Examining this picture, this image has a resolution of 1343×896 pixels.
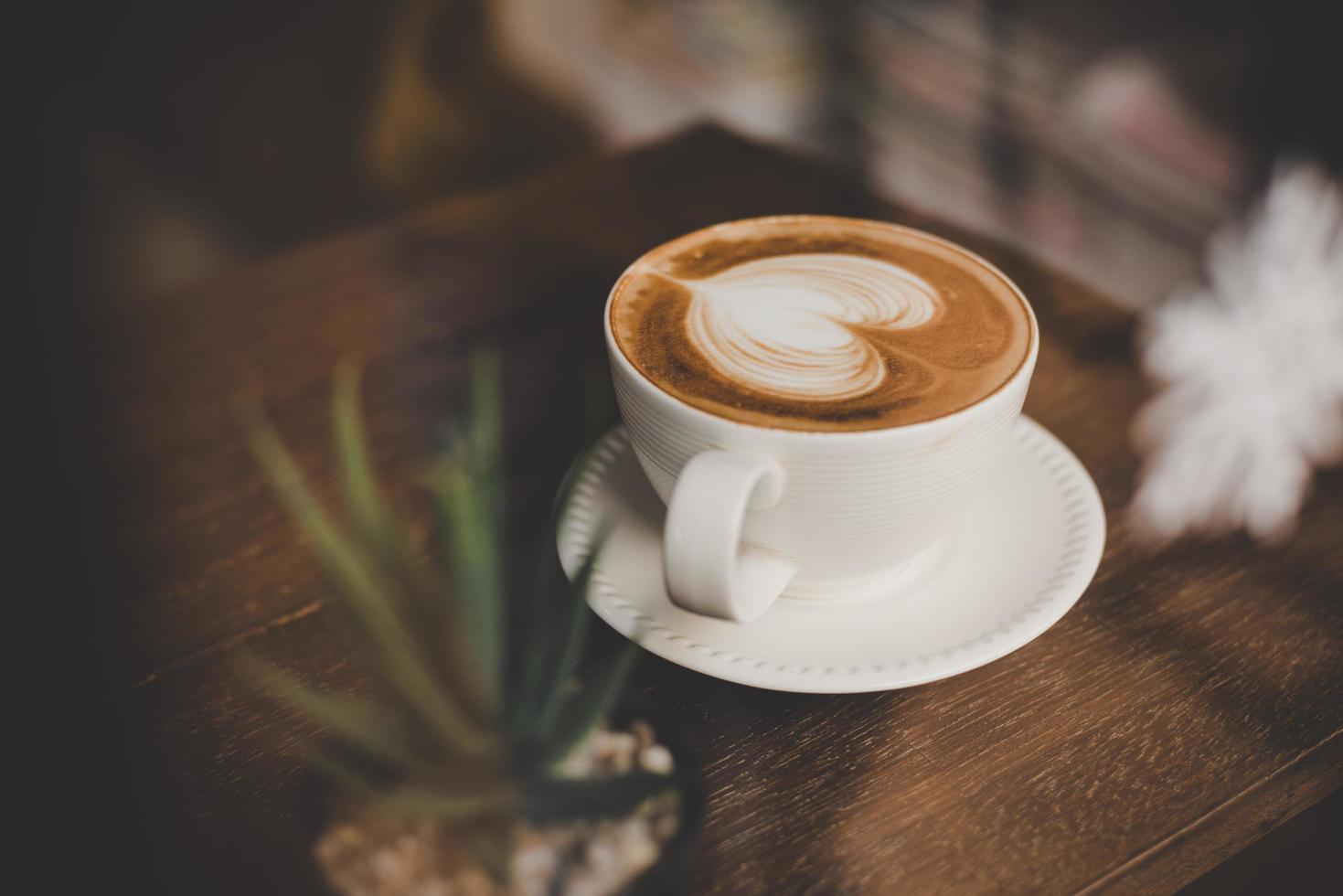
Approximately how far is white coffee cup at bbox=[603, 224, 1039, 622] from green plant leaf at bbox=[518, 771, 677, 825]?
0.10 metres

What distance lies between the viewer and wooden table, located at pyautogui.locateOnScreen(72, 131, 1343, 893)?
41 centimetres

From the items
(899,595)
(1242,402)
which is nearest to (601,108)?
(1242,402)

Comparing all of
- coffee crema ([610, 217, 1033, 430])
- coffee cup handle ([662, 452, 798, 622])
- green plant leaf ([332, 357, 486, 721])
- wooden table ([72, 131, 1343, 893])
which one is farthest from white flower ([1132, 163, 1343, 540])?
green plant leaf ([332, 357, 486, 721])

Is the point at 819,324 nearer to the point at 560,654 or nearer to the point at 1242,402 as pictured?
the point at 560,654

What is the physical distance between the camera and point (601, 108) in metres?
1.84

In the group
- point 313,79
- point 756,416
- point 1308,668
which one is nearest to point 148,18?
point 313,79

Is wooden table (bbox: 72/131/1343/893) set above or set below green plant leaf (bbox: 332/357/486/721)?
below

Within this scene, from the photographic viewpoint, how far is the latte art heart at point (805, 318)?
47cm

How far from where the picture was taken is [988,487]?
56 centimetres

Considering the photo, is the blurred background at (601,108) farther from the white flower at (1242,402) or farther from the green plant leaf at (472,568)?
the green plant leaf at (472,568)

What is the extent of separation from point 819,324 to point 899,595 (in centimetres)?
13

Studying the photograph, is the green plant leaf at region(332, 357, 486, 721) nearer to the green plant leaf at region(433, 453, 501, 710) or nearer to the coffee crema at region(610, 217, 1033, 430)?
the green plant leaf at region(433, 453, 501, 710)

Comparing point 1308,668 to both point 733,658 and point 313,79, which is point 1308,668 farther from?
point 313,79

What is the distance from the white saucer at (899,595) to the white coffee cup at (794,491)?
0.07 feet
